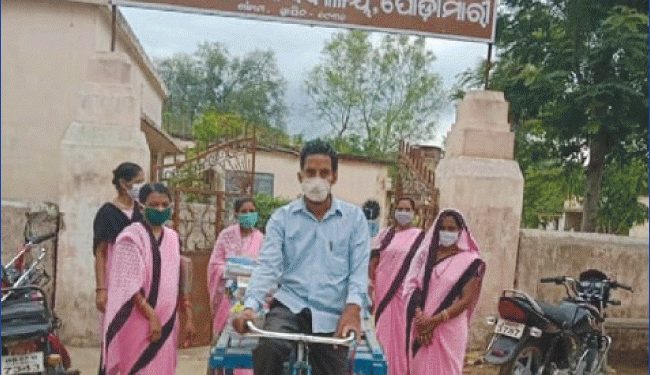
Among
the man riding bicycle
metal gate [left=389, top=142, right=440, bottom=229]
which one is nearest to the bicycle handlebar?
the man riding bicycle

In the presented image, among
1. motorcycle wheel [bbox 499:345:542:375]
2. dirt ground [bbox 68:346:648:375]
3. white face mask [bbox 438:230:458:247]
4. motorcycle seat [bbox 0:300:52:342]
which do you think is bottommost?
dirt ground [bbox 68:346:648:375]

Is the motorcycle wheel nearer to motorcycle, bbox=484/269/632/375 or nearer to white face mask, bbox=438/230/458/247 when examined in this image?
motorcycle, bbox=484/269/632/375

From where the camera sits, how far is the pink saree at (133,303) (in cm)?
418

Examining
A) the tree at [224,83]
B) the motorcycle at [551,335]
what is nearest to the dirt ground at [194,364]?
the motorcycle at [551,335]

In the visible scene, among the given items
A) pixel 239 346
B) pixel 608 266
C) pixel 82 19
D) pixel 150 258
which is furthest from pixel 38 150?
pixel 608 266

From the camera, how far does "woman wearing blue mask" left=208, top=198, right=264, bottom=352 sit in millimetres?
5777

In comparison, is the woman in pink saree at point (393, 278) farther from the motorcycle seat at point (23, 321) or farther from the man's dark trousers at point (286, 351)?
the motorcycle seat at point (23, 321)

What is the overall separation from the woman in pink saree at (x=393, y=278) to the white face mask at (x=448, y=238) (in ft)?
2.27

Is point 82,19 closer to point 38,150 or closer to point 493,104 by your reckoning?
point 38,150

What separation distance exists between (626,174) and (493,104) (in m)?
Answer: 4.65

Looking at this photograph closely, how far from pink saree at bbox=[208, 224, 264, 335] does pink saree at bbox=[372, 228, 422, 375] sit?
100cm

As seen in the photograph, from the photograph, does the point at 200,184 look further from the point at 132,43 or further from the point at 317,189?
the point at 317,189

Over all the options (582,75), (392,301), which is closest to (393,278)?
(392,301)

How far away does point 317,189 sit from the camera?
10.5ft
